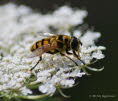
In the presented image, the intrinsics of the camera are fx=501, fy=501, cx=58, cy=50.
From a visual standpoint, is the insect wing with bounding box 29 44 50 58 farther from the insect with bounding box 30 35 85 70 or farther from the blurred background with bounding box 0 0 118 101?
the blurred background with bounding box 0 0 118 101

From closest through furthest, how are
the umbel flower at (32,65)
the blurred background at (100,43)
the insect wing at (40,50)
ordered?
the umbel flower at (32,65) → the insect wing at (40,50) → the blurred background at (100,43)

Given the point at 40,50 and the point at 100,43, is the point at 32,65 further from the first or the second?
the point at 100,43

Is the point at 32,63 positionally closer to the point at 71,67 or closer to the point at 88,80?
the point at 71,67

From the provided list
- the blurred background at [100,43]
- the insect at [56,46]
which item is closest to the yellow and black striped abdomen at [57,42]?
the insect at [56,46]

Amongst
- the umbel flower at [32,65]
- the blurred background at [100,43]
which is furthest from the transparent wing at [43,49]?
the blurred background at [100,43]

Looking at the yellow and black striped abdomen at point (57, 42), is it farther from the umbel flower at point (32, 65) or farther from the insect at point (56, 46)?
the umbel flower at point (32, 65)

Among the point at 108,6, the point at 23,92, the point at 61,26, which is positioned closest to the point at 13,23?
the point at 61,26

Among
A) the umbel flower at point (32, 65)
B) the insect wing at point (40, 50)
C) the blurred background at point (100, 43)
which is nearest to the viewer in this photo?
the umbel flower at point (32, 65)

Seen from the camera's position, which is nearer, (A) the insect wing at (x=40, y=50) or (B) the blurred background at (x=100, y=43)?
(A) the insect wing at (x=40, y=50)

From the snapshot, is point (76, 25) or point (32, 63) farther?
point (76, 25)
